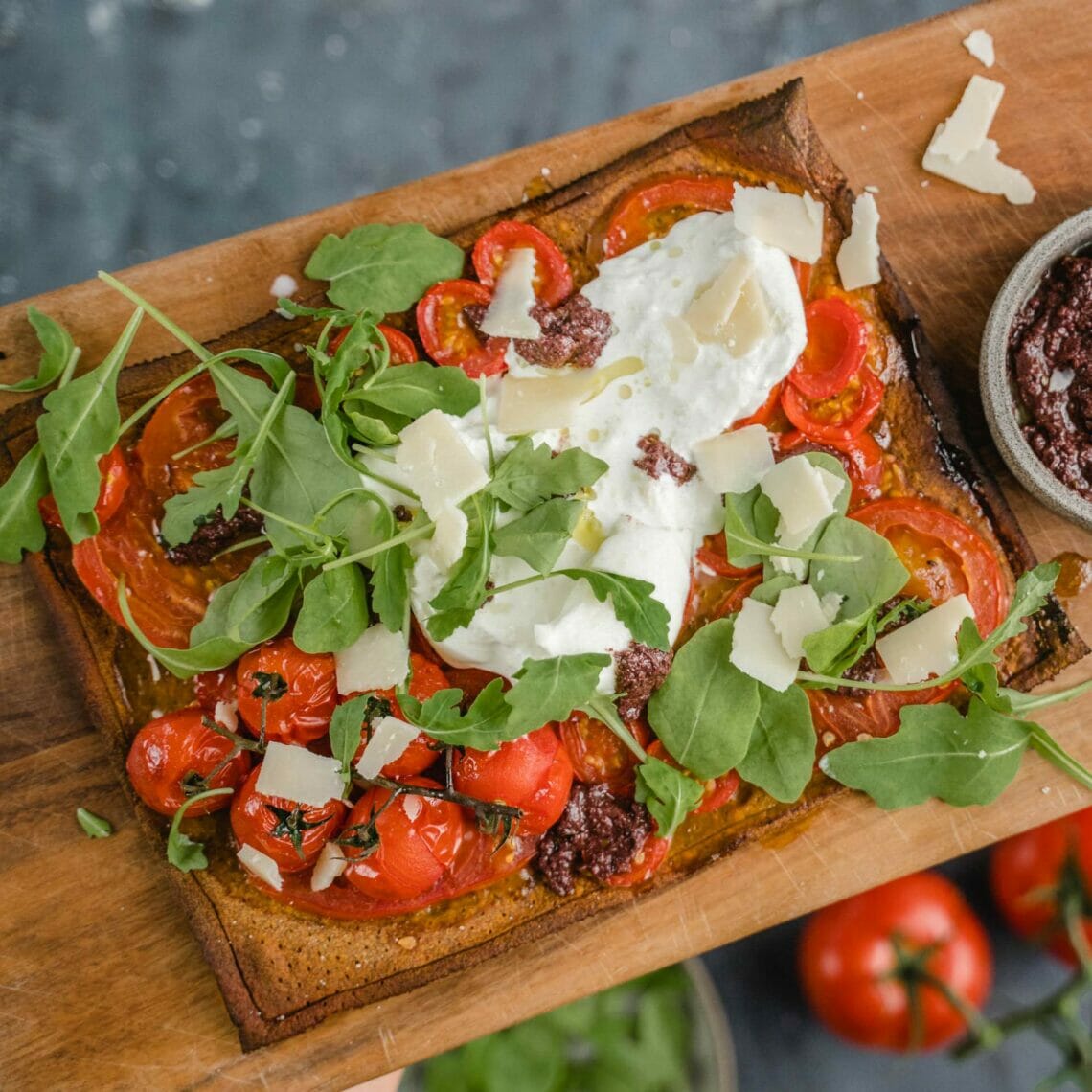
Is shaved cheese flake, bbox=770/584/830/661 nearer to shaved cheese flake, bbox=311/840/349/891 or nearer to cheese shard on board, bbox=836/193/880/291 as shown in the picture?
cheese shard on board, bbox=836/193/880/291

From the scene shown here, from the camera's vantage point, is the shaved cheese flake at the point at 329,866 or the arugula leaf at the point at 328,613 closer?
the arugula leaf at the point at 328,613

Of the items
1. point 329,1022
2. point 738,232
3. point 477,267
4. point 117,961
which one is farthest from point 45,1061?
point 738,232

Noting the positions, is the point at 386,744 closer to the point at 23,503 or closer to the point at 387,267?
the point at 23,503

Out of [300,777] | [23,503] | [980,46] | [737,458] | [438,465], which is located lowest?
[300,777]

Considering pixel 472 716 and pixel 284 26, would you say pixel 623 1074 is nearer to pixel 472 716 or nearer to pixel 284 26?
pixel 472 716

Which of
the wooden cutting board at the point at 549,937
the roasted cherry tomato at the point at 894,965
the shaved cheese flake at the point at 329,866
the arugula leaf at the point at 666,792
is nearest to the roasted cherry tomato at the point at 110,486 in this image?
the wooden cutting board at the point at 549,937

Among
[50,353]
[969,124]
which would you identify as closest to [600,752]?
[50,353]

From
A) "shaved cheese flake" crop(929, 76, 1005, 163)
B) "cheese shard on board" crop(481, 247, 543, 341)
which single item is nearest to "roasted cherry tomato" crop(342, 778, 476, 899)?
"cheese shard on board" crop(481, 247, 543, 341)

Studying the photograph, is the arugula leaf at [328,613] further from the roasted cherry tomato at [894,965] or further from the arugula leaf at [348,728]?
the roasted cherry tomato at [894,965]
